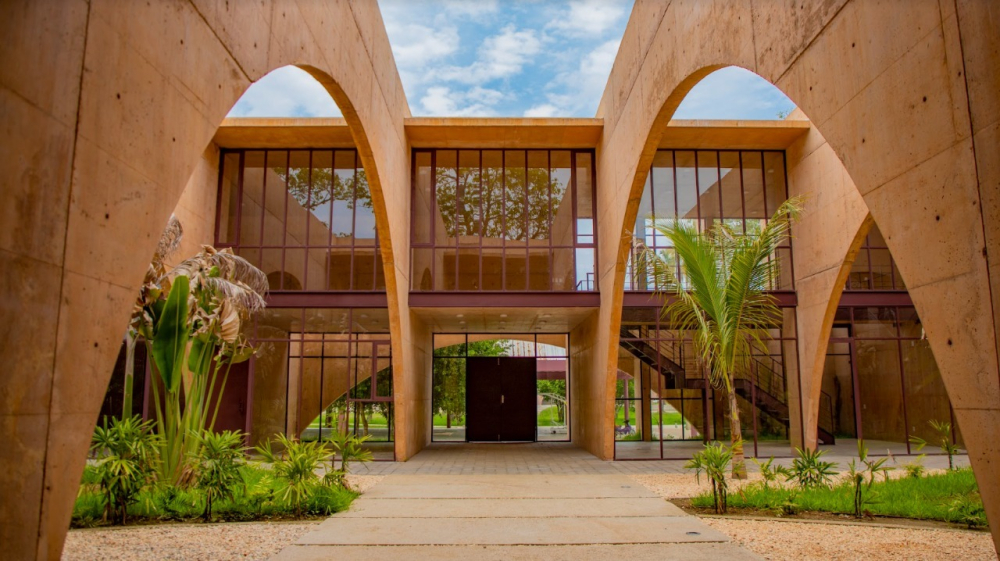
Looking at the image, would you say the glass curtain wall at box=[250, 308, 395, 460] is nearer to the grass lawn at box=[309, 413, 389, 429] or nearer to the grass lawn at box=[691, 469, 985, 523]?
the grass lawn at box=[309, 413, 389, 429]

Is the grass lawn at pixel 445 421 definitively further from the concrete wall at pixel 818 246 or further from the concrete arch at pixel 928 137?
the concrete arch at pixel 928 137

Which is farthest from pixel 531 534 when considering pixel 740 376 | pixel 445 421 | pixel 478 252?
pixel 445 421

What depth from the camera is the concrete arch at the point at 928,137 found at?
3.32 metres

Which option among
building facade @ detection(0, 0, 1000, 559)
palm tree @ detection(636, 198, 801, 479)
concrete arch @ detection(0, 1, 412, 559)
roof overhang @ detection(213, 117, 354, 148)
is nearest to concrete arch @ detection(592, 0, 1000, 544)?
building facade @ detection(0, 0, 1000, 559)

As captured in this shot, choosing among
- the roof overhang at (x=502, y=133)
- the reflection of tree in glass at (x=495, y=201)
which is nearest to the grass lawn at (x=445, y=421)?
the reflection of tree in glass at (x=495, y=201)

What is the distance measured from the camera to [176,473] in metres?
8.45

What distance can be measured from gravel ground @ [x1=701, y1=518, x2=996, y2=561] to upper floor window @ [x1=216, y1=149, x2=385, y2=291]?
10679mm

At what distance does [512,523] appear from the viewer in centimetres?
731

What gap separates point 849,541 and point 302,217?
1286 cm

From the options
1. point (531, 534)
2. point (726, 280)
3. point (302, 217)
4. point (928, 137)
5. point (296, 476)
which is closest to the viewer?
point (928, 137)

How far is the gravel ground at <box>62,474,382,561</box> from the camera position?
5.77 m

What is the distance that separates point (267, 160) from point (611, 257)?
Answer: 8280 millimetres

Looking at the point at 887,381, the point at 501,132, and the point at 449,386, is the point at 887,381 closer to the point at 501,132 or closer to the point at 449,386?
the point at 449,386

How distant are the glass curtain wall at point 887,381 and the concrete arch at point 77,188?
15.9 metres
